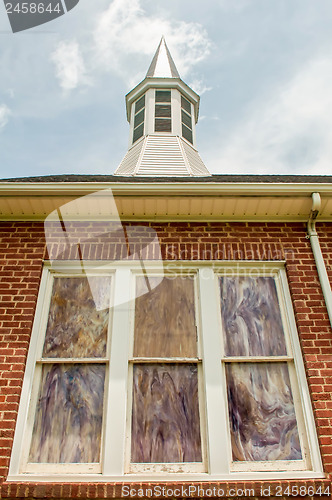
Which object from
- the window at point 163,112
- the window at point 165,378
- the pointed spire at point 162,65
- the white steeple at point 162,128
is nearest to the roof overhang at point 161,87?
the white steeple at point 162,128

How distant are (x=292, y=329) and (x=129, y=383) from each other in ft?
5.69

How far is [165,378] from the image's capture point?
371 cm

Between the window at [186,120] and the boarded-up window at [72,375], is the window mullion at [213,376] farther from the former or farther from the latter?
the window at [186,120]

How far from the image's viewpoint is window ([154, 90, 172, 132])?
10086mm

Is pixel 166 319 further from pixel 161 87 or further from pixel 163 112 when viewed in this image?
pixel 161 87

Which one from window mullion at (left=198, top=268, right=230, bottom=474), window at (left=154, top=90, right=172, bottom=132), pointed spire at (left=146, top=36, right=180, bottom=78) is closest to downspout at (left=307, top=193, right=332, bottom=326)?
window mullion at (left=198, top=268, right=230, bottom=474)

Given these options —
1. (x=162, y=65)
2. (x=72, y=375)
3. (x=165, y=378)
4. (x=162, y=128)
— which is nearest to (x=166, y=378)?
(x=165, y=378)

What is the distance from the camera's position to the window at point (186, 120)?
10.3 metres

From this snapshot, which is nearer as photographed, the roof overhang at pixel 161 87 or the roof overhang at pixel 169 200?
the roof overhang at pixel 169 200

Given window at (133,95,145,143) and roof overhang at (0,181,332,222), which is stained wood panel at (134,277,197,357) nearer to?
roof overhang at (0,181,332,222)

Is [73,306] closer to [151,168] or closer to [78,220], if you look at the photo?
[78,220]

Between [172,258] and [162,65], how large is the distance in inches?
406

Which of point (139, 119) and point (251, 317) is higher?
point (139, 119)

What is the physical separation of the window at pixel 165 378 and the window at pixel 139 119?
6.76 m
